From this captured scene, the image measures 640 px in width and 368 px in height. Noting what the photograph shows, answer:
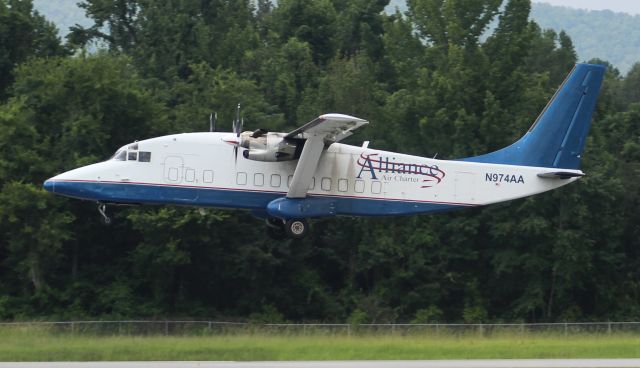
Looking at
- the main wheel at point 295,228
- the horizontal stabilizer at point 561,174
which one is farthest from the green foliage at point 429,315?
the main wheel at point 295,228

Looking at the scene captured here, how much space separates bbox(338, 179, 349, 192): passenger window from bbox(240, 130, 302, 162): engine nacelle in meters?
1.63

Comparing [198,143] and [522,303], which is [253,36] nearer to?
[522,303]

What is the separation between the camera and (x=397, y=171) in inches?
1215

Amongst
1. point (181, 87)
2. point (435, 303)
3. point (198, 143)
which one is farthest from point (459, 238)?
point (198, 143)

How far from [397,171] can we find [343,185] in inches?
59.5

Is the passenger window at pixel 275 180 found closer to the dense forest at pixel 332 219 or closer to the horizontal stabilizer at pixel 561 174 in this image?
the horizontal stabilizer at pixel 561 174

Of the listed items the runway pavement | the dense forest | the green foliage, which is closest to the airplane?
the runway pavement

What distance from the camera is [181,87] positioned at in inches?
2041

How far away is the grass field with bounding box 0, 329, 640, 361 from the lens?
26.6 metres

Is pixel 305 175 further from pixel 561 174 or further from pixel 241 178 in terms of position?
pixel 561 174

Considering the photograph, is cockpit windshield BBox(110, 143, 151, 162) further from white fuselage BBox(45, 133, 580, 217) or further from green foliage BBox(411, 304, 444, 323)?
green foliage BBox(411, 304, 444, 323)

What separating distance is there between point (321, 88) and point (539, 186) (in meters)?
22.5

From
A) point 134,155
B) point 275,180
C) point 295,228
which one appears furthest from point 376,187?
point 134,155

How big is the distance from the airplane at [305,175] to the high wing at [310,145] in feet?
0.08
